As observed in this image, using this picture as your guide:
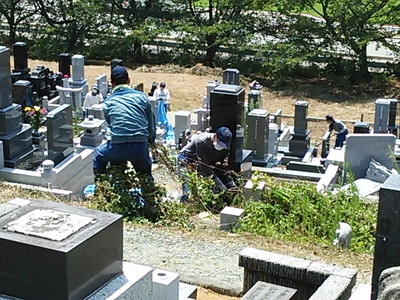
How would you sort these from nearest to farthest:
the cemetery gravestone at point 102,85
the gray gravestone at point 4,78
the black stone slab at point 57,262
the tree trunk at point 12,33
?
the black stone slab at point 57,262 < the gray gravestone at point 4,78 < the cemetery gravestone at point 102,85 < the tree trunk at point 12,33

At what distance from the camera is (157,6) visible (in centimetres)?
2606

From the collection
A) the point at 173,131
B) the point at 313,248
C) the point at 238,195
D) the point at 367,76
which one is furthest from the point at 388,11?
the point at 313,248

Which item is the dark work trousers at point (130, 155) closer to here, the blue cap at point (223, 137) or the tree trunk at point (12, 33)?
the blue cap at point (223, 137)

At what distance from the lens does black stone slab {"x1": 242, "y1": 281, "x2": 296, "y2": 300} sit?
546 centimetres

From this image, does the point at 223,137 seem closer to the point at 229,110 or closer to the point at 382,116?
the point at 229,110

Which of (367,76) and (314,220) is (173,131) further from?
(367,76)

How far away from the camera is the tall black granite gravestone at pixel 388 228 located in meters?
4.59

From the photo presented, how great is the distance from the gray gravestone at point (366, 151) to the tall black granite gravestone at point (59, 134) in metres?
4.20

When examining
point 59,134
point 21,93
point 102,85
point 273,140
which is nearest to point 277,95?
point 102,85

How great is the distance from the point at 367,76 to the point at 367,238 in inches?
629

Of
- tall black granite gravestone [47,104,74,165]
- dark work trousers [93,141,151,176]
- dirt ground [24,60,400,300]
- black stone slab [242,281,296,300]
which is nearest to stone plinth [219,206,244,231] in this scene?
dark work trousers [93,141,151,176]

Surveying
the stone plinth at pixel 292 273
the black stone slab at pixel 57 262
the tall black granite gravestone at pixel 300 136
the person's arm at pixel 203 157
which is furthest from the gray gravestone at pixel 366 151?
the black stone slab at pixel 57 262

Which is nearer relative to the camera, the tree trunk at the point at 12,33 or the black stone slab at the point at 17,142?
the black stone slab at the point at 17,142

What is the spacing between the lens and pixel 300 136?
48.1 feet
